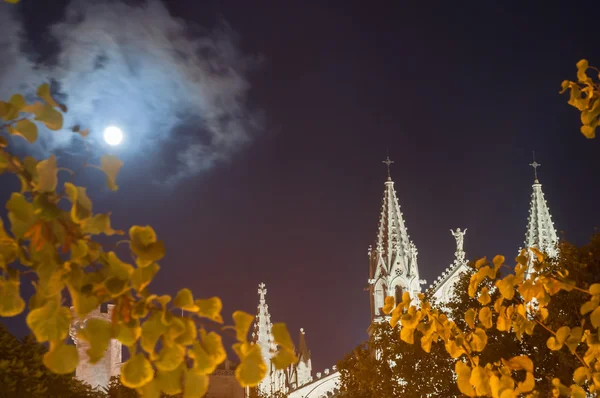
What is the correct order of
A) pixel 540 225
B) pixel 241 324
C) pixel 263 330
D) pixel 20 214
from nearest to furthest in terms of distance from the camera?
pixel 20 214 → pixel 241 324 → pixel 263 330 → pixel 540 225

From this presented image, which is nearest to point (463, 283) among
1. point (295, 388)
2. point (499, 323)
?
point (499, 323)

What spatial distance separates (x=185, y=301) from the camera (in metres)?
2.98

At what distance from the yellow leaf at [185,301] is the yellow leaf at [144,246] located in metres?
Answer: 0.26

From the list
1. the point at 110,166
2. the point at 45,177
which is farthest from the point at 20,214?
the point at 110,166

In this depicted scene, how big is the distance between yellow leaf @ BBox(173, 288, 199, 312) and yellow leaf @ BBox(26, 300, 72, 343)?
51cm

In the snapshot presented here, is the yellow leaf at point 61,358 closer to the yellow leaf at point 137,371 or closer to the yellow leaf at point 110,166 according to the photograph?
the yellow leaf at point 137,371

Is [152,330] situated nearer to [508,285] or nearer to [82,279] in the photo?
[82,279]

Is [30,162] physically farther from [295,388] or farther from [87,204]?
[295,388]

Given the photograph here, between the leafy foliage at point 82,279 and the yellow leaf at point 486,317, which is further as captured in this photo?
the yellow leaf at point 486,317

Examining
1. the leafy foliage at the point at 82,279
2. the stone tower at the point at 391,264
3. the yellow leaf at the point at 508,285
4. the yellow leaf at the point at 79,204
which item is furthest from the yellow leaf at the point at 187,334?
the stone tower at the point at 391,264

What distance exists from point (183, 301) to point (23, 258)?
79 centimetres

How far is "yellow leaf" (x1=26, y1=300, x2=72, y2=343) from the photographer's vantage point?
9.00 ft

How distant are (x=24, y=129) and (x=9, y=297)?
835mm

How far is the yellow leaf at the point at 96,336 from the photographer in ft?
9.11
